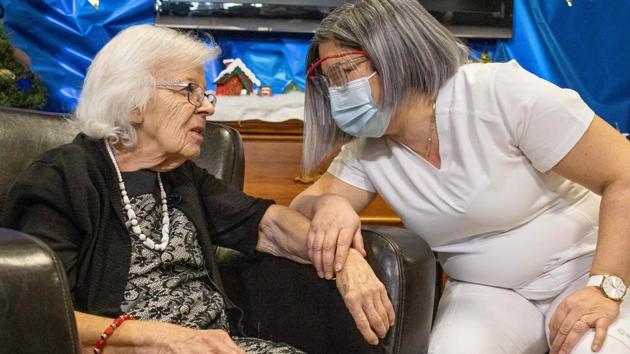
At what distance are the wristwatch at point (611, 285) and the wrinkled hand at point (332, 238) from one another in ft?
1.41

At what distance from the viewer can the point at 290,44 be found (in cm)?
347

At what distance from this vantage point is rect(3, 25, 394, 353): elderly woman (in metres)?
1.35

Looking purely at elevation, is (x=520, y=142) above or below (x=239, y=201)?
above

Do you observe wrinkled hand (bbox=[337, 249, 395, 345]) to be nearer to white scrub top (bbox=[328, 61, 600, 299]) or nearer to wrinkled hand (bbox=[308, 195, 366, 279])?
wrinkled hand (bbox=[308, 195, 366, 279])

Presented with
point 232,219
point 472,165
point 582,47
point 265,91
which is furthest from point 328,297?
point 582,47

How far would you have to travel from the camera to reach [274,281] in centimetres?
164

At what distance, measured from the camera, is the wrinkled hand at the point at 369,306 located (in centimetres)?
139

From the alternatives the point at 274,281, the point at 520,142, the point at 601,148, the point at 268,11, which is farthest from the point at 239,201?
the point at 268,11

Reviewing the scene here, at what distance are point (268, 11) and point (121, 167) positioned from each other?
1.96 m

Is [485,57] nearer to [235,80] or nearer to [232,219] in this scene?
[235,80]

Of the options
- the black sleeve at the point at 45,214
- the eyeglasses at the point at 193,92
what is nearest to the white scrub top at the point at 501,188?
the eyeglasses at the point at 193,92

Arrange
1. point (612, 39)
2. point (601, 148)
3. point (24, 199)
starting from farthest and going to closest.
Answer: point (612, 39)
point (601, 148)
point (24, 199)

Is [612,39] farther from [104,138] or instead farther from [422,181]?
[104,138]

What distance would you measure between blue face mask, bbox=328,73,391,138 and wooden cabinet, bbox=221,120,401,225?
131cm
